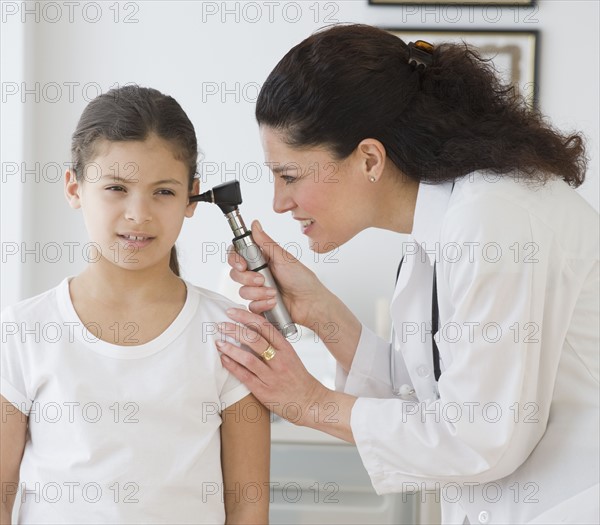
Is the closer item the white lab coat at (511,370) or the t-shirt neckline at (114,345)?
the white lab coat at (511,370)

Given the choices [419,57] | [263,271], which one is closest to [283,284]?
[263,271]

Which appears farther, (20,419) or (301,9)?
(301,9)

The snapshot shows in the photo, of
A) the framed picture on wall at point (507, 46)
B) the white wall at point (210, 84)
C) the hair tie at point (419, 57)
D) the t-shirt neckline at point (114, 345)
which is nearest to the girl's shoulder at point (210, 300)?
the t-shirt neckline at point (114, 345)

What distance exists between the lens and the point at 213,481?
1.27 m

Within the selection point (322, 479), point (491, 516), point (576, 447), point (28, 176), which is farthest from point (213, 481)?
point (28, 176)

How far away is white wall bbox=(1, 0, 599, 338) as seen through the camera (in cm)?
244

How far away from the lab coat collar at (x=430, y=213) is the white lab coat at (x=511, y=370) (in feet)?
0.09

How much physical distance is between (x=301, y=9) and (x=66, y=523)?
172 cm

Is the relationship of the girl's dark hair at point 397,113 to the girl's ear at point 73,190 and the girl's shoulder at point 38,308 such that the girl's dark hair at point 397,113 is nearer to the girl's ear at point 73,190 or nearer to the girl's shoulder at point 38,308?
the girl's ear at point 73,190

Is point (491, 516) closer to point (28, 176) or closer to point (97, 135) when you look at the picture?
point (97, 135)

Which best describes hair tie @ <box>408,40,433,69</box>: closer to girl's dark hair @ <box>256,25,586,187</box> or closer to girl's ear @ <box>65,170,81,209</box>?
girl's dark hair @ <box>256,25,586,187</box>

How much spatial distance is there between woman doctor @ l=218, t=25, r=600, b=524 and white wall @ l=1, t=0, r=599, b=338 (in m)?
1.01

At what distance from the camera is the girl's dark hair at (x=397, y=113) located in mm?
1271

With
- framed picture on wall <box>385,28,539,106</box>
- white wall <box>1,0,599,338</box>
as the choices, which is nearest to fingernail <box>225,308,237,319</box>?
white wall <box>1,0,599,338</box>
